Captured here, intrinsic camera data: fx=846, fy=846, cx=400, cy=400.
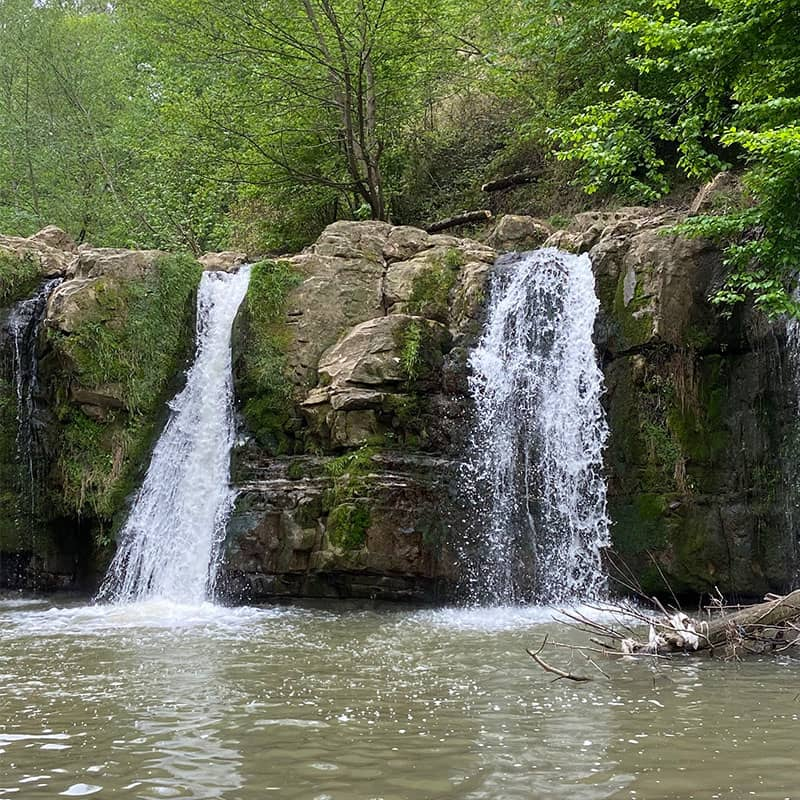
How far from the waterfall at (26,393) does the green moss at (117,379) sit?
508 mm

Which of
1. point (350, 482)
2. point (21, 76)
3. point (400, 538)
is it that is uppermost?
point (21, 76)

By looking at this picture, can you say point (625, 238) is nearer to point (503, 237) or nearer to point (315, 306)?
point (503, 237)

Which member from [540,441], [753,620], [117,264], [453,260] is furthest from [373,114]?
[753,620]

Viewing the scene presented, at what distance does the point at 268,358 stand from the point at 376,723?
8406 mm

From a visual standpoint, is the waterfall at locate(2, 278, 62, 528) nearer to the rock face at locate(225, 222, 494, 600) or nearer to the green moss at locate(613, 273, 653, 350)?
the rock face at locate(225, 222, 494, 600)

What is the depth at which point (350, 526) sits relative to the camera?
440 inches

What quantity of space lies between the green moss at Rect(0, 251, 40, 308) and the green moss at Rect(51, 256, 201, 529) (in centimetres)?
158

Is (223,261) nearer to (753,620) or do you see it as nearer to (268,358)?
(268,358)

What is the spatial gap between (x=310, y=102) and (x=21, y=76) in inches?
381

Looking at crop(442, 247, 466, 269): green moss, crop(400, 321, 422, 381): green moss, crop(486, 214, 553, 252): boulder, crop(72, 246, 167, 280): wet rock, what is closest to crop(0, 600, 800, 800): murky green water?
crop(400, 321, 422, 381): green moss

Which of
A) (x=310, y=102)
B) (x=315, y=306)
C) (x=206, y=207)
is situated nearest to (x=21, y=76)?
(x=206, y=207)

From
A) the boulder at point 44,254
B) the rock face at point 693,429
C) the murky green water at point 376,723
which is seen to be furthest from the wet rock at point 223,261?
the murky green water at point 376,723

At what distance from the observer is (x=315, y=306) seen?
13234 mm

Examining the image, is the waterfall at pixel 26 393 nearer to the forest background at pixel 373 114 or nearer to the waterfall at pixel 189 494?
the waterfall at pixel 189 494
